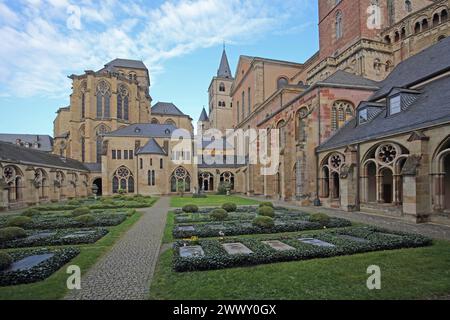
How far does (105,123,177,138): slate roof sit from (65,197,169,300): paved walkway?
35996 millimetres

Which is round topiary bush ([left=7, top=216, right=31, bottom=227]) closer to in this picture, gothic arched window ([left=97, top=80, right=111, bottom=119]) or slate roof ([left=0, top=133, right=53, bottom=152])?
gothic arched window ([left=97, top=80, right=111, bottom=119])

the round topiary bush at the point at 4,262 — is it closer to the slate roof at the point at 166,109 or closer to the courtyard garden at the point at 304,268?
the courtyard garden at the point at 304,268

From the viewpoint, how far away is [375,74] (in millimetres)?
28984

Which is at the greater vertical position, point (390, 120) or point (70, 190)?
point (390, 120)

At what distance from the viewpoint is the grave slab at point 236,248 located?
7.76 meters

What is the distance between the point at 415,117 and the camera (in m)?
13.9

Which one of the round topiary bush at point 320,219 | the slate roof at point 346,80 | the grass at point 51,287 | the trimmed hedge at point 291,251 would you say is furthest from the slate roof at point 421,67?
the grass at point 51,287

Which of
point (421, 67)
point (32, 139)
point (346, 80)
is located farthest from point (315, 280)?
point (32, 139)

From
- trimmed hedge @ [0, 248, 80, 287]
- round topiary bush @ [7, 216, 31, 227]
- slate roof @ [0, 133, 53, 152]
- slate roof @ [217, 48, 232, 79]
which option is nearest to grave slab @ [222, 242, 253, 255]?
trimmed hedge @ [0, 248, 80, 287]

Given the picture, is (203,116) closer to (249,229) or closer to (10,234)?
(249,229)

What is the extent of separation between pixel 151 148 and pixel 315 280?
38.6m

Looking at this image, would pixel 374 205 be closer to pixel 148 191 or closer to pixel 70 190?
pixel 148 191

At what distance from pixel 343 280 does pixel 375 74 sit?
30.4 metres

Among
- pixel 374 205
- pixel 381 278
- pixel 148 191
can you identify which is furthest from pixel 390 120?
pixel 148 191
